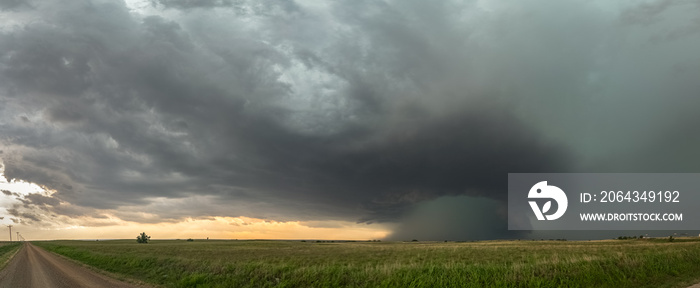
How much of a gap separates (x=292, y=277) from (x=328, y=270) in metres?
2.24

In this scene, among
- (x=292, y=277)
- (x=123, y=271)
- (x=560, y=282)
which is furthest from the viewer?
(x=123, y=271)

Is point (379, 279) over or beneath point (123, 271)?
over

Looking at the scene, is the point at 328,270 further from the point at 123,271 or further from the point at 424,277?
the point at 123,271

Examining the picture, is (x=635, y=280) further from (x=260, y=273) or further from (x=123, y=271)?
(x=123, y=271)

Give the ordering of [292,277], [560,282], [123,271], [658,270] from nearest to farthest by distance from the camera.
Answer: [560,282] < [292,277] < [658,270] < [123,271]

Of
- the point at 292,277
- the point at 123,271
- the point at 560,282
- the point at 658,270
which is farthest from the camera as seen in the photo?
the point at 123,271

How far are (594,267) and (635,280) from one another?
2038mm

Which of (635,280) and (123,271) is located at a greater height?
(635,280)

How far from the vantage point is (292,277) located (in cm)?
2150

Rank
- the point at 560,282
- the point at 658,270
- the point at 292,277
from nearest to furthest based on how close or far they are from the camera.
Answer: the point at 560,282, the point at 292,277, the point at 658,270

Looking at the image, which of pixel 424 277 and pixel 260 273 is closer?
pixel 424 277

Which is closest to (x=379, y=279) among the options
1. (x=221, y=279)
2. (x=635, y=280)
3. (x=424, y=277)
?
(x=424, y=277)

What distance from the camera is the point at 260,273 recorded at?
22375 mm

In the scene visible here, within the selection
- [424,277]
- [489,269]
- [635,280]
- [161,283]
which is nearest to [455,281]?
[424,277]
